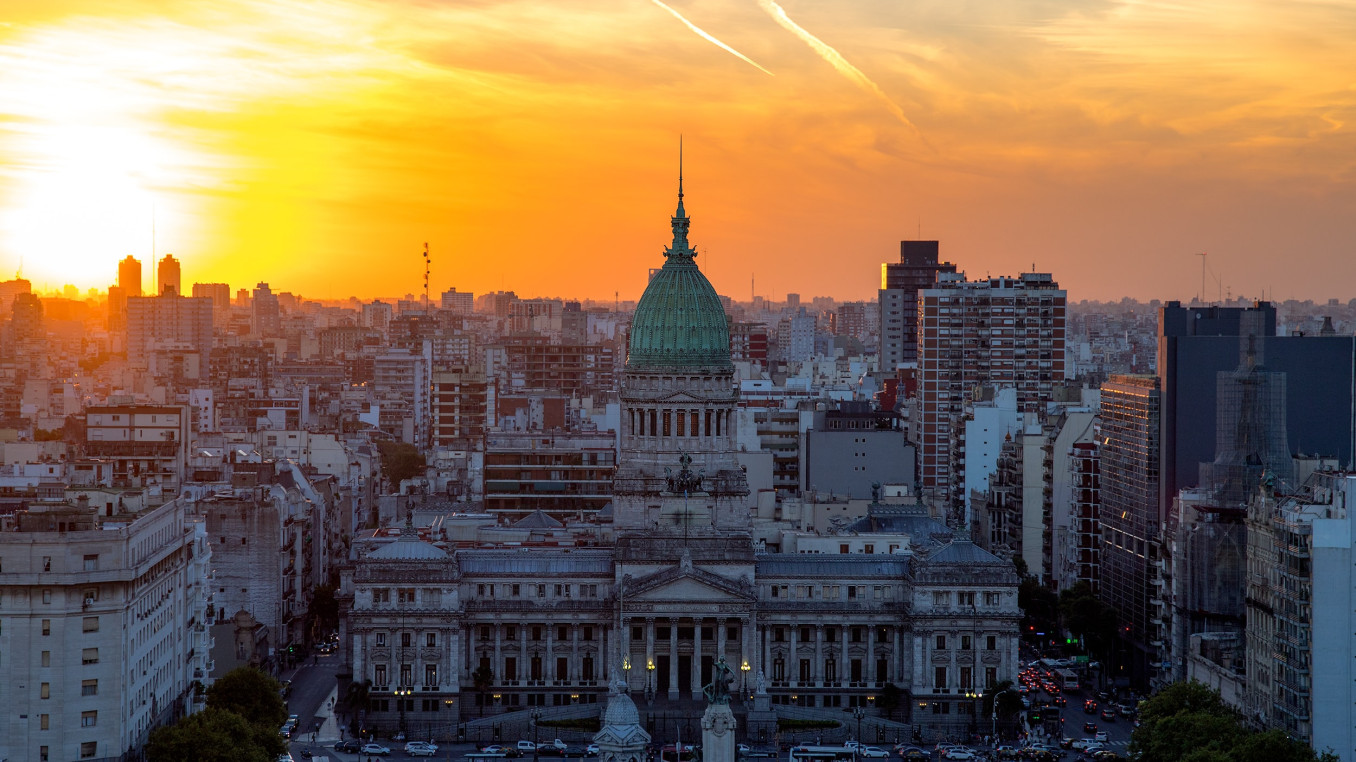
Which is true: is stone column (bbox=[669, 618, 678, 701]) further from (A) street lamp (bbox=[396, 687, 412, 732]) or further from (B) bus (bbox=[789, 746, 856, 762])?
(A) street lamp (bbox=[396, 687, 412, 732])

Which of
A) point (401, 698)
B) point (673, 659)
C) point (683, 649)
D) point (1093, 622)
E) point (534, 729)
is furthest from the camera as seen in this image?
point (1093, 622)

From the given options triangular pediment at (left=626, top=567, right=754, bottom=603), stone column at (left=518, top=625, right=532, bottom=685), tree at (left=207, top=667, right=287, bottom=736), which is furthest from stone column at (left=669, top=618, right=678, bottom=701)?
tree at (left=207, top=667, right=287, bottom=736)

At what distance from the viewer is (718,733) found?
89.1 metres

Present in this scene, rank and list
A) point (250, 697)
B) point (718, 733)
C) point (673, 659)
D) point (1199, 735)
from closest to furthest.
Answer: point (718, 733), point (1199, 735), point (250, 697), point (673, 659)

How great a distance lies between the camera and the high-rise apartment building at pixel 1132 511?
16112 cm

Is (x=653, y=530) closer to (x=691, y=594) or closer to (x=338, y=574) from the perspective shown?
(x=691, y=594)

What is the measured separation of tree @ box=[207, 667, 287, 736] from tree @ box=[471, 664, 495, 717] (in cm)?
2085

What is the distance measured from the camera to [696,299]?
→ 167m

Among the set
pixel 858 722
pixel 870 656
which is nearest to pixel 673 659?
pixel 870 656

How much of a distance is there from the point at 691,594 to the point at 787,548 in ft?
58.9

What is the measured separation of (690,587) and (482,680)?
14914 mm

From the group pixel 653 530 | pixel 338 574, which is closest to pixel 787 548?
pixel 653 530

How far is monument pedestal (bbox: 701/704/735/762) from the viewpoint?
88812mm

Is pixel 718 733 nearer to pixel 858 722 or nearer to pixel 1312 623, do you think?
pixel 1312 623
